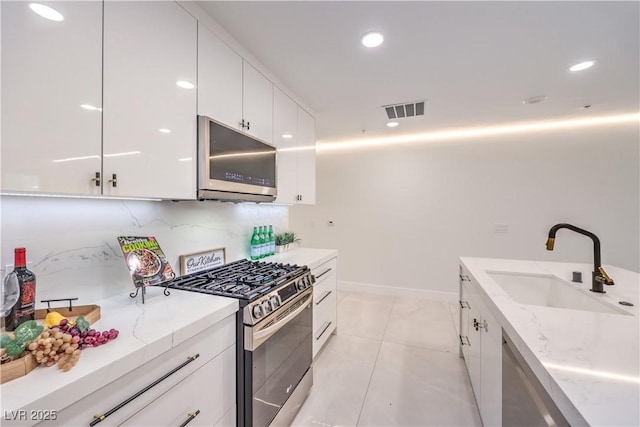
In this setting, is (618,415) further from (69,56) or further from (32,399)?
(69,56)

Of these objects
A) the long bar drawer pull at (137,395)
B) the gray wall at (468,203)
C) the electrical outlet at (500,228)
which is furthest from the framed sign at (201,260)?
A: the electrical outlet at (500,228)

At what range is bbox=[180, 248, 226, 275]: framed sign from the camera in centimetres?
171

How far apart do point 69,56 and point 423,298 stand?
14.1 ft

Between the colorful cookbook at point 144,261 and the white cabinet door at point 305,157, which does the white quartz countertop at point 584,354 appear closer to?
the colorful cookbook at point 144,261

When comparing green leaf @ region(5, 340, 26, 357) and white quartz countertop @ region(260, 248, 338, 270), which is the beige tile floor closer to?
white quartz countertop @ region(260, 248, 338, 270)

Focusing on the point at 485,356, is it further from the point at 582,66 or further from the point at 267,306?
the point at 582,66

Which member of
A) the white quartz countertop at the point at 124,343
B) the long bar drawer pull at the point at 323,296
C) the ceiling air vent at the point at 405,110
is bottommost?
the long bar drawer pull at the point at 323,296

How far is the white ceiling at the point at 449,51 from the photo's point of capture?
4.76ft

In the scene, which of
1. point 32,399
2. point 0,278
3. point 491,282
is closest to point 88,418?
point 32,399

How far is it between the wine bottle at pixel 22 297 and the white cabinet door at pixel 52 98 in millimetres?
310

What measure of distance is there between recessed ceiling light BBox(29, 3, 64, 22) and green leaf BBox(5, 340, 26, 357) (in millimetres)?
1037

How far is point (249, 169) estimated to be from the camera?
1816 mm

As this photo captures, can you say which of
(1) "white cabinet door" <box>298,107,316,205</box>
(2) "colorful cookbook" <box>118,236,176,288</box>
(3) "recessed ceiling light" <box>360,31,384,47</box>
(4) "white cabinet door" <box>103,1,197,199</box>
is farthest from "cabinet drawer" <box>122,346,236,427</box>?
(3) "recessed ceiling light" <box>360,31,384,47</box>

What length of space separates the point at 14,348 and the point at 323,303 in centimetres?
195
